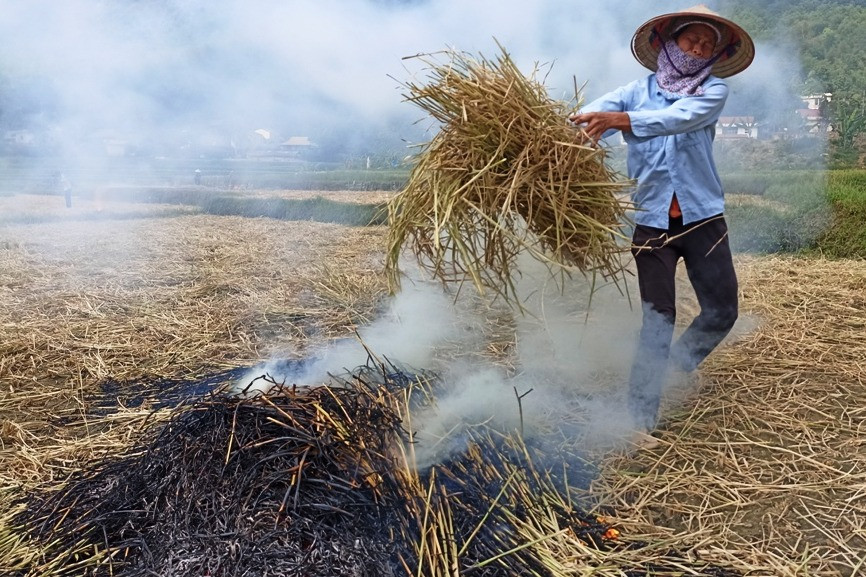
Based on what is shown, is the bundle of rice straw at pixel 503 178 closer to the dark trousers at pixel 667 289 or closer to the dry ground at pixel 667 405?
the dark trousers at pixel 667 289

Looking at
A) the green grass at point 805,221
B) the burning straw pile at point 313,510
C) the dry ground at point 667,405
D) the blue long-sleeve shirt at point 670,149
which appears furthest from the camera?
the green grass at point 805,221

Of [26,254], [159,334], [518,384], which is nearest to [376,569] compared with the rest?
[518,384]

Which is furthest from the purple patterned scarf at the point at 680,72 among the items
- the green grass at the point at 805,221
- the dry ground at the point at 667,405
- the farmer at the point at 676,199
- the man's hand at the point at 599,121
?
the green grass at the point at 805,221

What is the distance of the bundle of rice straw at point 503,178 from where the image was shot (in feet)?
8.60

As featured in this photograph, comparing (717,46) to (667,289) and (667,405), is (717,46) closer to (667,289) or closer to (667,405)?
(667,289)

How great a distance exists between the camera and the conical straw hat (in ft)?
9.35

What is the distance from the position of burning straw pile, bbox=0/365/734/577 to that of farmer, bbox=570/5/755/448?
68 centimetres

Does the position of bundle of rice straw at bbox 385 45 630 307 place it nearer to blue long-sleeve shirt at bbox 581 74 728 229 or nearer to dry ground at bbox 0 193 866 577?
blue long-sleeve shirt at bbox 581 74 728 229

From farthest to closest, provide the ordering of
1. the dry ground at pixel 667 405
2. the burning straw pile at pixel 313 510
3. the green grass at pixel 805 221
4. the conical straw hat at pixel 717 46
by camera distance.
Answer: the green grass at pixel 805 221 < the conical straw hat at pixel 717 46 < the dry ground at pixel 667 405 < the burning straw pile at pixel 313 510

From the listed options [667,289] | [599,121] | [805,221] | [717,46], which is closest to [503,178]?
[599,121]

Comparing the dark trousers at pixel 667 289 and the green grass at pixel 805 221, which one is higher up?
the dark trousers at pixel 667 289

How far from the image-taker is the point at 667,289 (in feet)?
9.59

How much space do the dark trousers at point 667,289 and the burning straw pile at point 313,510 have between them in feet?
1.91

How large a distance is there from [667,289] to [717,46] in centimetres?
112
